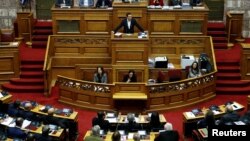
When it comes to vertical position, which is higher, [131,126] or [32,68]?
[32,68]

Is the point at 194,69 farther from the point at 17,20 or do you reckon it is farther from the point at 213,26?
the point at 17,20

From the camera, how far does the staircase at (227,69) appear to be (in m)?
16.0

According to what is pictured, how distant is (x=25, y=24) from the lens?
18.1 metres

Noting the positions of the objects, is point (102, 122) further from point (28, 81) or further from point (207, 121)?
point (28, 81)

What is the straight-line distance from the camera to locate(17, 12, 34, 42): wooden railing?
1800 centimetres

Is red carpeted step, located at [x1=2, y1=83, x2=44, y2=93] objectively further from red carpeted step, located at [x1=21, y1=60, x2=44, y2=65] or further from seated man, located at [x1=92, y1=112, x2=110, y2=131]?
seated man, located at [x1=92, y1=112, x2=110, y2=131]

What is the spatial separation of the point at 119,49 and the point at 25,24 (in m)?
4.19

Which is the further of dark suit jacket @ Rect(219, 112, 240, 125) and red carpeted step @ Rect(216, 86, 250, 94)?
red carpeted step @ Rect(216, 86, 250, 94)

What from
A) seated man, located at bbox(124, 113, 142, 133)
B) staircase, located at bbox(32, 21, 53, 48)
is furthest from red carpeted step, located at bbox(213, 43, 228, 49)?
seated man, located at bbox(124, 113, 142, 133)

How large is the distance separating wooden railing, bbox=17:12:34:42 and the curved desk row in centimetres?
350

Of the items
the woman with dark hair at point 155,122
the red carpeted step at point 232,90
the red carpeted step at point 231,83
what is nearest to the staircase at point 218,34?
the red carpeted step at point 231,83

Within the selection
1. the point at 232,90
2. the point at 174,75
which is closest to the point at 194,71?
the point at 174,75

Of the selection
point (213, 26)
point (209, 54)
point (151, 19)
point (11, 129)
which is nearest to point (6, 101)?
point (11, 129)

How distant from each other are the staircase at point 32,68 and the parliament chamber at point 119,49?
279 mm
